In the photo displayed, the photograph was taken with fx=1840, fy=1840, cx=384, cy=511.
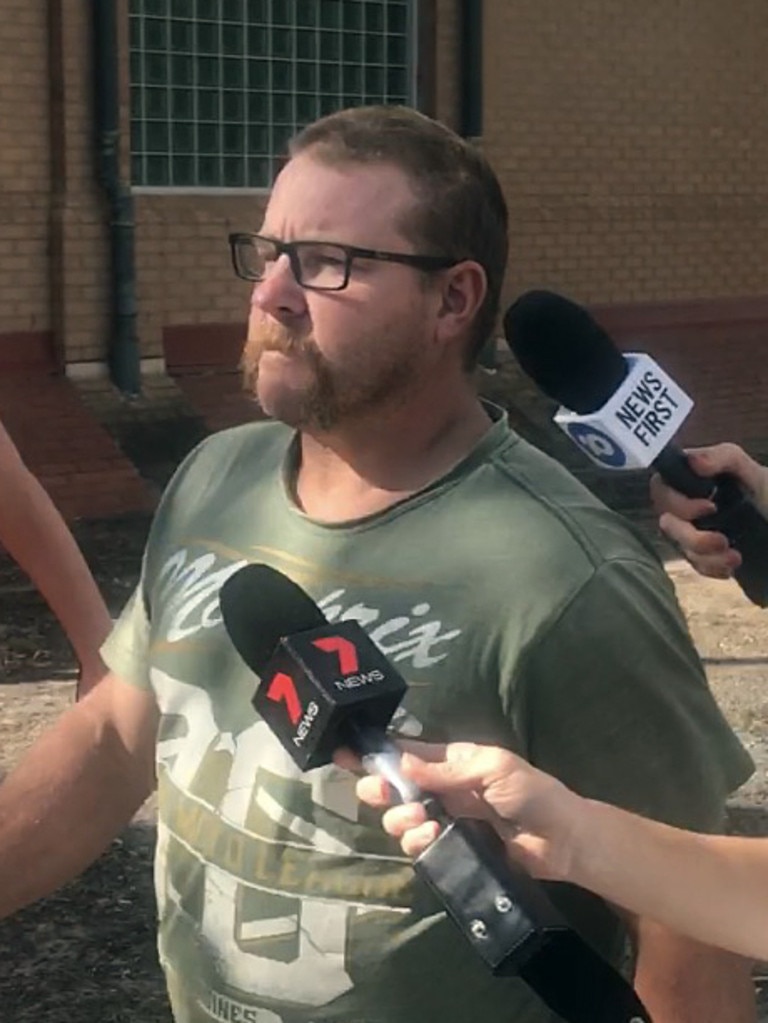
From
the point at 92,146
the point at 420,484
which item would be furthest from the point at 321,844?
the point at 92,146

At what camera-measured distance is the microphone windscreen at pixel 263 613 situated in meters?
1.81

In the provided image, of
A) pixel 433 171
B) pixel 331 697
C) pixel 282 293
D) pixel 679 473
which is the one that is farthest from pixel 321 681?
pixel 433 171

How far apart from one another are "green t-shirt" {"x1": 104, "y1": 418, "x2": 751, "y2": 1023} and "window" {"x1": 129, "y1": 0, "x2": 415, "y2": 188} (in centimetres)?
959

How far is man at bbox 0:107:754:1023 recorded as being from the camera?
7.00 feet

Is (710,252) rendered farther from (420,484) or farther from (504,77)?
(420,484)

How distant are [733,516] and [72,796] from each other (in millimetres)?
1073

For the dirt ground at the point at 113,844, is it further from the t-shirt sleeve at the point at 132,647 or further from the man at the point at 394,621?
the man at the point at 394,621

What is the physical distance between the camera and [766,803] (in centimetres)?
589

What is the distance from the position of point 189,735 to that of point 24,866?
423 mm

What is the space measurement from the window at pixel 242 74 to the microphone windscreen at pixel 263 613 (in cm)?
A: 992

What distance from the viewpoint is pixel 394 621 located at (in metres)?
2.17

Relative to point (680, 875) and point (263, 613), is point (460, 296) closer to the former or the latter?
point (263, 613)

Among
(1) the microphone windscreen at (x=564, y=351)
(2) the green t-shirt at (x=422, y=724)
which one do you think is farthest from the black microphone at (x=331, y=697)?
(1) the microphone windscreen at (x=564, y=351)

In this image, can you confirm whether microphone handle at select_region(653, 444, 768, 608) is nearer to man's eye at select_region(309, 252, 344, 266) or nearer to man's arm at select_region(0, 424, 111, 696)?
man's eye at select_region(309, 252, 344, 266)
